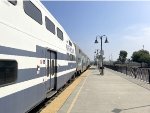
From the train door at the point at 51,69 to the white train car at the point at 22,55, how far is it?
982mm

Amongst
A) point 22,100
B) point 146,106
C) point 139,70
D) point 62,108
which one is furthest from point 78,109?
point 139,70

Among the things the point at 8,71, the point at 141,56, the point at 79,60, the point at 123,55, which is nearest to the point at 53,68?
the point at 8,71

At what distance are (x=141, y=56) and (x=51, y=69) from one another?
446 feet

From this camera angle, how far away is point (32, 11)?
35.4ft

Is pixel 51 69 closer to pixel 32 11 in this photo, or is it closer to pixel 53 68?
pixel 53 68

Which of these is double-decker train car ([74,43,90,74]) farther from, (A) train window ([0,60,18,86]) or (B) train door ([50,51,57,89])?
(A) train window ([0,60,18,86])

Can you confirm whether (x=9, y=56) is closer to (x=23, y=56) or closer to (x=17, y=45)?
(x=17, y=45)

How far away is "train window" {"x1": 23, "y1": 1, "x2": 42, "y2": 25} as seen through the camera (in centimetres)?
986

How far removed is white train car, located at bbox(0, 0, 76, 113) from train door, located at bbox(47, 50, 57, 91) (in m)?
0.98

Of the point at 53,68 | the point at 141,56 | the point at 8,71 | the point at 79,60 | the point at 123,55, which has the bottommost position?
the point at 8,71

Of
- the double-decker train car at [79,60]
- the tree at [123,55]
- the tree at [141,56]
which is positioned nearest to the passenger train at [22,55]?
the double-decker train car at [79,60]

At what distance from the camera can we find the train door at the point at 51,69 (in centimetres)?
1418

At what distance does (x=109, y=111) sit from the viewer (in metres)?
12.9

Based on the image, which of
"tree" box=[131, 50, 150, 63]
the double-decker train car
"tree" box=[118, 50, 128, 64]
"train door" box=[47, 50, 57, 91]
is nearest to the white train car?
"train door" box=[47, 50, 57, 91]
